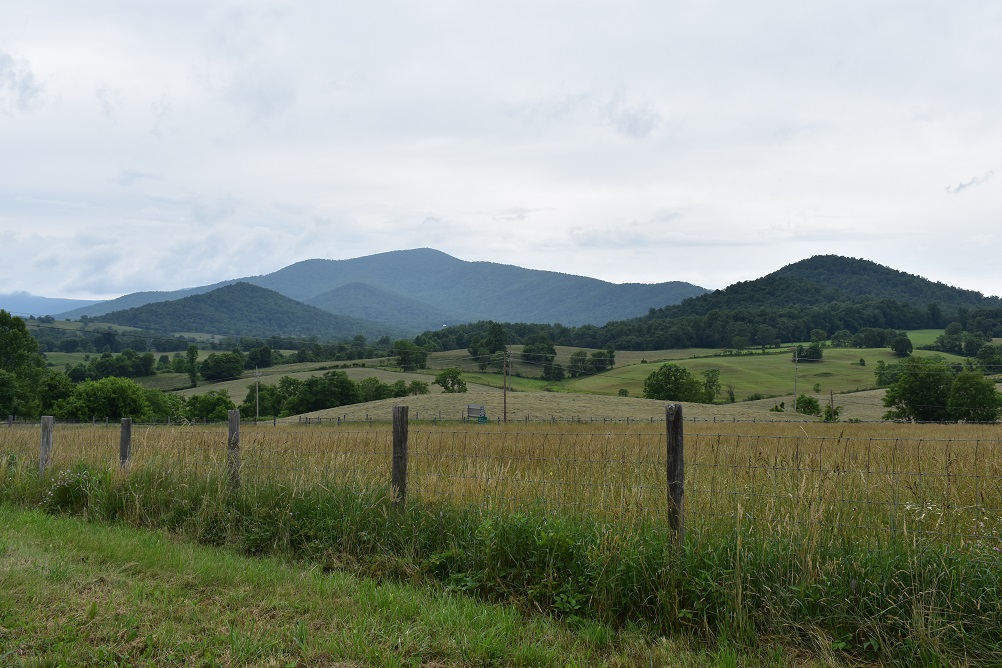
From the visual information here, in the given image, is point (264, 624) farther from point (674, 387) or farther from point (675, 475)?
point (674, 387)

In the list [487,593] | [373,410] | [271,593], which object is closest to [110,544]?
[271,593]

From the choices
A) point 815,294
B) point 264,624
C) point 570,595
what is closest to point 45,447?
point 264,624

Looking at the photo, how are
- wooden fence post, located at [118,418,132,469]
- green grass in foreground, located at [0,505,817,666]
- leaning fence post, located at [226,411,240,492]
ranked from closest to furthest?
green grass in foreground, located at [0,505,817,666]
leaning fence post, located at [226,411,240,492]
wooden fence post, located at [118,418,132,469]

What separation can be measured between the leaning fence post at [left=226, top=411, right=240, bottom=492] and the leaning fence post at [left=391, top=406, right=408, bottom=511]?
250 centimetres

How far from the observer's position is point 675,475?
20.9 ft

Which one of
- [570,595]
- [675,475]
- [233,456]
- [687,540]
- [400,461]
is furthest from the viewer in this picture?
[233,456]

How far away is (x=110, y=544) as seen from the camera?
7.73 m

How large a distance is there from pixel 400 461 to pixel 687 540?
3422 mm

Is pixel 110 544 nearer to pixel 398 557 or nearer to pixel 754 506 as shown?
pixel 398 557

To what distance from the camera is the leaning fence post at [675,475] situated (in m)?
6.16

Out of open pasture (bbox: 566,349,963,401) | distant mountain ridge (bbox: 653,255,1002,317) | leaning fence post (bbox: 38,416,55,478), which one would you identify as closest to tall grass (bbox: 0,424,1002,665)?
leaning fence post (bbox: 38,416,55,478)

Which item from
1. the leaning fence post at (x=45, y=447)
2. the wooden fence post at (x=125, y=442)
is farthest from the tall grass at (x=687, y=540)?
the leaning fence post at (x=45, y=447)

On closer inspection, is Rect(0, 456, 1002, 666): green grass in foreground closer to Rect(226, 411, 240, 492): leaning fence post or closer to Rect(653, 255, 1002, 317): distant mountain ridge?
Rect(226, 411, 240, 492): leaning fence post

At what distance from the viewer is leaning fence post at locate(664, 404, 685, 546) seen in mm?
6156
